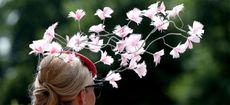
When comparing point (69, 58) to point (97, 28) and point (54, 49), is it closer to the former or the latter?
point (54, 49)

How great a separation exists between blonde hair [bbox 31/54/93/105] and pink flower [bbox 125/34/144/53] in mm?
258

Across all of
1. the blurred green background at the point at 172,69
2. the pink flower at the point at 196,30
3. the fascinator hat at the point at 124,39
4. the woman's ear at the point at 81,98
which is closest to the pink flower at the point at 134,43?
the fascinator hat at the point at 124,39

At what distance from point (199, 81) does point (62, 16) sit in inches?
374

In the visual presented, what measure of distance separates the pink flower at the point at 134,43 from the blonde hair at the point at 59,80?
0.85 feet

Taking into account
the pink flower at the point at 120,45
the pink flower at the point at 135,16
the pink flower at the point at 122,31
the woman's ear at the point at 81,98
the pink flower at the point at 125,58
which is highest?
the pink flower at the point at 135,16

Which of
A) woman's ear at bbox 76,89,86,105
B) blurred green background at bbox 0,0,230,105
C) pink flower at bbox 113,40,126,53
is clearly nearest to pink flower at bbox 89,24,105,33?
pink flower at bbox 113,40,126,53

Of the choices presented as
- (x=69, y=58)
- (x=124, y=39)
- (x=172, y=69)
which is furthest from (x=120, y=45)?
(x=172, y=69)

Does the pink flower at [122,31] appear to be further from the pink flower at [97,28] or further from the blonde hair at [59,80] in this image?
the blonde hair at [59,80]

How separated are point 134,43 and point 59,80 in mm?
423

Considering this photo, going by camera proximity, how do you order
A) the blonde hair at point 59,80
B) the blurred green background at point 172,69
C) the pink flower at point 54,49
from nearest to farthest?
the blonde hair at point 59,80, the pink flower at point 54,49, the blurred green background at point 172,69

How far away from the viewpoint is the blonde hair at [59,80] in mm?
3209

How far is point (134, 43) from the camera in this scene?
11.4 ft

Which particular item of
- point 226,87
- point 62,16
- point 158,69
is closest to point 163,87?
point 158,69

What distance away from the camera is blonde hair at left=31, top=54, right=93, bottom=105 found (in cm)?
321
